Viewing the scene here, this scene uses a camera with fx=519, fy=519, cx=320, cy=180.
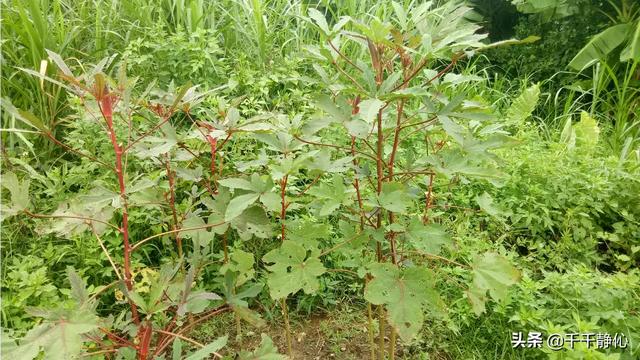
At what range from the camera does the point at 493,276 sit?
1310 mm

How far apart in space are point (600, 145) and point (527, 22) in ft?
8.19

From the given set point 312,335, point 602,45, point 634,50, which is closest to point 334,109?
point 312,335

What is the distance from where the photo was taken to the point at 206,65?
296 cm

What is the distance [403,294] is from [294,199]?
1.55 feet

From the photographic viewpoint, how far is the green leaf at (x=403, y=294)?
47.2 inches

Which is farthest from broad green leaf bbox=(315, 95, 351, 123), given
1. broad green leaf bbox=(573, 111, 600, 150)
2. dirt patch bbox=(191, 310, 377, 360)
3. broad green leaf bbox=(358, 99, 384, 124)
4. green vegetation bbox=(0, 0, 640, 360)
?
broad green leaf bbox=(573, 111, 600, 150)

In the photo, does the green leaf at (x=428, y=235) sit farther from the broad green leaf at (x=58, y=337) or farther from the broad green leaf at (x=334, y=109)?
the broad green leaf at (x=58, y=337)

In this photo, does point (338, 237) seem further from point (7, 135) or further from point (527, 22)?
point (527, 22)

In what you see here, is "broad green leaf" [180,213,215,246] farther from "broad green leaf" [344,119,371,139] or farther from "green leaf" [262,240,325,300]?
"broad green leaf" [344,119,371,139]

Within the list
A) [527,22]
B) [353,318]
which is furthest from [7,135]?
[527,22]

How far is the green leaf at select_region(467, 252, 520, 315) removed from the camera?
1294 millimetres

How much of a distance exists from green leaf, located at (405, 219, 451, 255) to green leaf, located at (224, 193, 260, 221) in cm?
41

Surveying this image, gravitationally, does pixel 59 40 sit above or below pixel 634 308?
above

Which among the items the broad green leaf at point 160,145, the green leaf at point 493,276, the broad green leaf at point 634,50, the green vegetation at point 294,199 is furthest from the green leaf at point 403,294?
the broad green leaf at point 634,50
